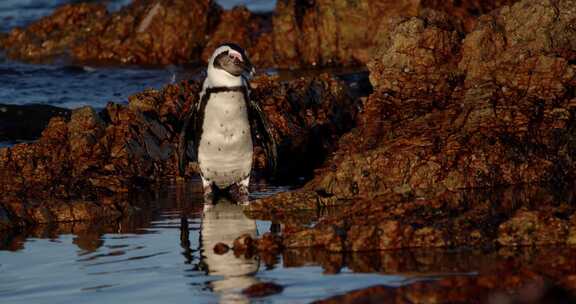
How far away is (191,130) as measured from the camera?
10.7 metres

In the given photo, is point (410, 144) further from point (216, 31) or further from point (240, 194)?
point (216, 31)

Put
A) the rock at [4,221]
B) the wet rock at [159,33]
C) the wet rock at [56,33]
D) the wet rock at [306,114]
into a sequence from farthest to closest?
the wet rock at [56,33] → the wet rock at [159,33] → the wet rock at [306,114] → the rock at [4,221]

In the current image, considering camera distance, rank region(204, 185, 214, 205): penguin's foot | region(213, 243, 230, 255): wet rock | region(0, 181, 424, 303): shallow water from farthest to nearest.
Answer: region(204, 185, 214, 205): penguin's foot, region(213, 243, 230, 255): wet rock, region(0, 181, 424, 303): shallow water

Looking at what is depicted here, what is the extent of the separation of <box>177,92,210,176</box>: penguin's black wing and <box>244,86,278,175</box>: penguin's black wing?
15.8 inches

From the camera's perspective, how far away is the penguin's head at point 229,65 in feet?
32.8

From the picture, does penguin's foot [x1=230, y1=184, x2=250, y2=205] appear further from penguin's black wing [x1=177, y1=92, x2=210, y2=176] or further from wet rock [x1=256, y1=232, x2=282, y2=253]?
wet rock [x1=256, y1=232, x2=282, y2=253]

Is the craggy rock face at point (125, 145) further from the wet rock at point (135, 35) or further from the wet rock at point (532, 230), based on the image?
the wet rock at point (135, 35)

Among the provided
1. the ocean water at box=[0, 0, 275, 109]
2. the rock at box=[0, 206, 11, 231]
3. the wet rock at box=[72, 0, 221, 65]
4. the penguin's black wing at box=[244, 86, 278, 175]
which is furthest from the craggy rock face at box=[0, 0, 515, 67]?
the rock at box=[0, 206, 11, 231]

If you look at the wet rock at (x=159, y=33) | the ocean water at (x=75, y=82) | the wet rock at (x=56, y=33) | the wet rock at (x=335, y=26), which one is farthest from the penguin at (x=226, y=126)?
the wet rock at (x=56, y=33)

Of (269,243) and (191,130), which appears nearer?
(269,243)

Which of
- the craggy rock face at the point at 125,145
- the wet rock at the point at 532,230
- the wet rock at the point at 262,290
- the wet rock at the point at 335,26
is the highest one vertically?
the wet rock at the point at 335,26

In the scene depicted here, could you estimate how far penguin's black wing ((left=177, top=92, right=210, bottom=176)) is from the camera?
33.7 feet

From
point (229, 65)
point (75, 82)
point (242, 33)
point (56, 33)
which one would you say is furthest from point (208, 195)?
point (56, 33)

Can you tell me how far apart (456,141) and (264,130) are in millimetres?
1944
